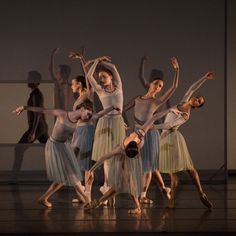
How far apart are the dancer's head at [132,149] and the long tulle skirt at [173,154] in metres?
0.72

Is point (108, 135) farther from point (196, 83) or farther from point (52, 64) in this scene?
point (52, 64)

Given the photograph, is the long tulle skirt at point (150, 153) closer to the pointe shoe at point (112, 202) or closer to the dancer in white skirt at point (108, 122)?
the dancer in white skirt at point (108, 122)

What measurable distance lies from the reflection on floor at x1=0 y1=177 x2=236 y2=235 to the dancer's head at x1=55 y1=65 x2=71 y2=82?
2.04 meters

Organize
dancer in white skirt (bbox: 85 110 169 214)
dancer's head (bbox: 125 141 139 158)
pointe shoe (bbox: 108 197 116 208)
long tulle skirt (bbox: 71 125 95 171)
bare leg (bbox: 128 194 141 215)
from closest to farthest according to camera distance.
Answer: dancer's head (bbox: 125 141 139 158)
dancer in white skirt (bbox: 85 110 169 214)
bare leg (bbox: 128 194 141 215)
pointe shoe (bbox: 108 197 116 208)
long tulle skirt (bbox: 71 125 95 171)

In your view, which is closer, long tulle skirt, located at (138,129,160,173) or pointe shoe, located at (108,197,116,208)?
pointe shoe, located at (108,197,116,208)

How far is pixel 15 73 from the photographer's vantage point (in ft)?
35.1

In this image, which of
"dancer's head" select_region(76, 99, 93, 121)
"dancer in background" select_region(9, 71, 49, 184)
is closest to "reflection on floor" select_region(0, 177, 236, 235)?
"dancer's head" select_region(76, 99, 93, 121)

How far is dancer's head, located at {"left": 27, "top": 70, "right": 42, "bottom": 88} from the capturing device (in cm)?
1068

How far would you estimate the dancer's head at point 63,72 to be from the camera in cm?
1069

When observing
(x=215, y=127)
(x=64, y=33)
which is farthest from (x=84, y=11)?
(x=215, y=127)

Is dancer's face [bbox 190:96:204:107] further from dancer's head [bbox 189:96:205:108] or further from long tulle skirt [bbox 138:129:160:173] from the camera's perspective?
long tulle skirt [bbox 138:129:160:173]

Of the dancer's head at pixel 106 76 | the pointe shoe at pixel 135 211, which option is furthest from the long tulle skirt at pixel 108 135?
the pointe shoe at pixel 135 211

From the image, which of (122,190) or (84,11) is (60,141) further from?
(84,11)

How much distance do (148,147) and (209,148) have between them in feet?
9.07
